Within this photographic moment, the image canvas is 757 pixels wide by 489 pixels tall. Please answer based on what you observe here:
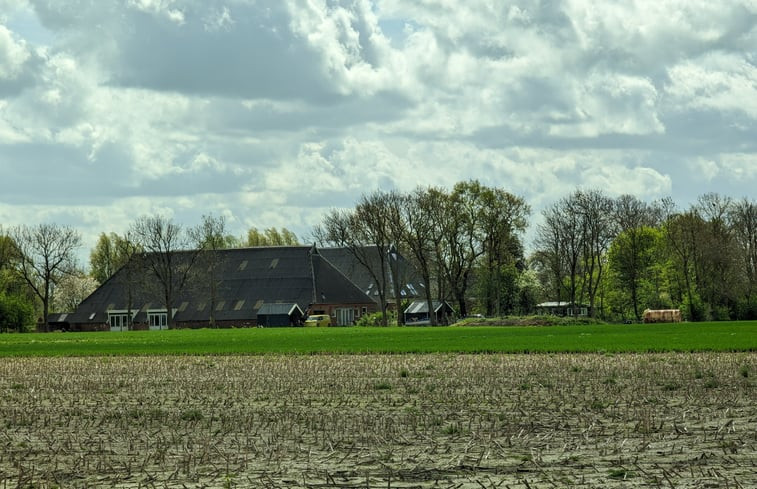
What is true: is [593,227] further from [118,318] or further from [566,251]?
[118,318]

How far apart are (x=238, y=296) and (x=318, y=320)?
14360mm

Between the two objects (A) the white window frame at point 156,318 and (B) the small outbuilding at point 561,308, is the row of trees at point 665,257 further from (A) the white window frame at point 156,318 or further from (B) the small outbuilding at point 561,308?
(A) the white window frame at point 156,318

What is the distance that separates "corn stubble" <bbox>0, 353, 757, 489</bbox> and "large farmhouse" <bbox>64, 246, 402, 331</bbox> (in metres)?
98.0

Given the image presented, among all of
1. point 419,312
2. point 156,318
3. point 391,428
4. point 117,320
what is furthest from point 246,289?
point 391,428

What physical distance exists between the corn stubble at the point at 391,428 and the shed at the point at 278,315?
9342 cm

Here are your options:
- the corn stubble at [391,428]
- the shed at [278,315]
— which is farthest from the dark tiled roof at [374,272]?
the corn stubble at [391,428]

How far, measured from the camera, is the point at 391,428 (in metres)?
19.8

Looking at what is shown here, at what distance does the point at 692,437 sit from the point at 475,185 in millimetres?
98301

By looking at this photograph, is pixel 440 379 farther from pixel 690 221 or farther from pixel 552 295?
pixel 552 295

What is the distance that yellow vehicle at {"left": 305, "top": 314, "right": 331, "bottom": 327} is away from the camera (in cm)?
12463

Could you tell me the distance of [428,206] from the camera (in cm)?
11556

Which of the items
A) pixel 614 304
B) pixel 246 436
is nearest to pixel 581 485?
pixel 246 436

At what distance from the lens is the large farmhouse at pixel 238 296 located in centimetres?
13325

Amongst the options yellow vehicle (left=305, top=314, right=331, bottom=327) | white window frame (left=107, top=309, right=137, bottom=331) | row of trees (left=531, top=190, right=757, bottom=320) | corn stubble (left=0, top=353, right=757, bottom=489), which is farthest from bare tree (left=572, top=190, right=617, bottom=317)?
corn stubble (left=0, top=353, right=757, bottom=489)
